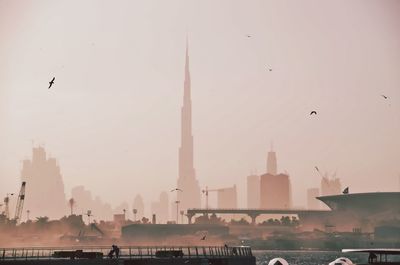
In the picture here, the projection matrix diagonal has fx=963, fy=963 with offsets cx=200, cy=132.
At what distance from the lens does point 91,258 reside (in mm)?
129000

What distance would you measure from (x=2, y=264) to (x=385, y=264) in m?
54.9

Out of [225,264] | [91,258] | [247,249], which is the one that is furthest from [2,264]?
[247,249]

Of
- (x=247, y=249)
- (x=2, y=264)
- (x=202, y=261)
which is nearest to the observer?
(x=2, y=264)

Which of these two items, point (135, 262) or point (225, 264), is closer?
point (135, 262)

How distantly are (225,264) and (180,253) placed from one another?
6.56 m

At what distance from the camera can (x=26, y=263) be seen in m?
125

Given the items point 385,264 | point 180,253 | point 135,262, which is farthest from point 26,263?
point 385,264

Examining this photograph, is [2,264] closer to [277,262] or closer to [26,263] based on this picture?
[26,263]

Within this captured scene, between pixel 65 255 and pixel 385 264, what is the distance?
151 ft

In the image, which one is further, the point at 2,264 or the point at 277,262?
the point at 277,262

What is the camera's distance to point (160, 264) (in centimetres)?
12900

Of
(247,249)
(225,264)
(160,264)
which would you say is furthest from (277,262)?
(160,264)

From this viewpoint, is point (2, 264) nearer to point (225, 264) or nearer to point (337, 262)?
point (225, 264)

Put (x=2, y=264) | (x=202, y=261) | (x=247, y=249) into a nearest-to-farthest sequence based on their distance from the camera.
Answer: (x=2, y=264), (x=202, y=261), (x=247, y=249)
